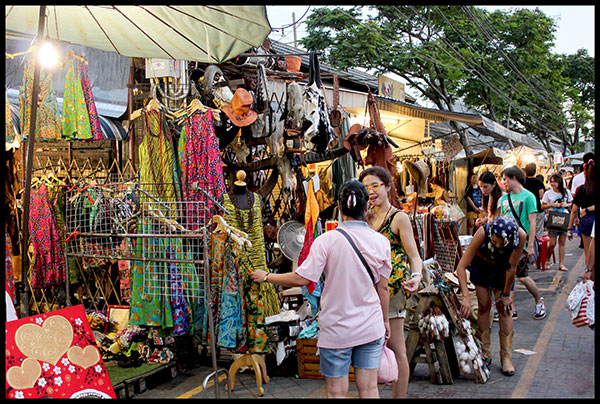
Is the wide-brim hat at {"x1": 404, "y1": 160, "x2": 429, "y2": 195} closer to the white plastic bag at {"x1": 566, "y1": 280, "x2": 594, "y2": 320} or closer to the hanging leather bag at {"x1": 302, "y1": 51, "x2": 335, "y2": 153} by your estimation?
the hanging leather bag at {"x1": 302, "y1": 51, "x2": 335, "y2": 153}

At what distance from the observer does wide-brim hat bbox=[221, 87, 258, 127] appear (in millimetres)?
5969

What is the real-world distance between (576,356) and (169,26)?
540 centimetres

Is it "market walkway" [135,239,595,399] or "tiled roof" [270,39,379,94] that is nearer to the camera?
"market walkway" [135,239,595,399]

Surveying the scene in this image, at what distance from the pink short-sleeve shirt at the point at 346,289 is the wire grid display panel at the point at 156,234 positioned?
1621mm

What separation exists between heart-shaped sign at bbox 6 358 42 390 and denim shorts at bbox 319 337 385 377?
2.00 m

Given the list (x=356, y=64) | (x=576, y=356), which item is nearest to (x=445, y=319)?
(x=576, y=356)

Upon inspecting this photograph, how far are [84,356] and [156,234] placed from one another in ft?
4.21

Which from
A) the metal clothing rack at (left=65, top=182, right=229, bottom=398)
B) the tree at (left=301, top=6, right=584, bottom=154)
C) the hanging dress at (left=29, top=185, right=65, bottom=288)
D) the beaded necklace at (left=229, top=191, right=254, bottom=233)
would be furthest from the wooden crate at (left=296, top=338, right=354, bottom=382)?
the tree at (left=301, top=6, right=584, bottom=154)

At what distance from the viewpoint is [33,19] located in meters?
4.66

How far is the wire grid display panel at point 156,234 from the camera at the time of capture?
16.9ft

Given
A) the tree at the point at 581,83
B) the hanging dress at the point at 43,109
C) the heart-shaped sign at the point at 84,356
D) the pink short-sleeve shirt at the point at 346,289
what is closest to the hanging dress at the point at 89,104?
the hanging dress at the point at 43,109

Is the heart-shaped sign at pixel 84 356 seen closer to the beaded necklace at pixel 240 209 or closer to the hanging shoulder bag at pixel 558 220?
the beaded necklace at pixel 240 209

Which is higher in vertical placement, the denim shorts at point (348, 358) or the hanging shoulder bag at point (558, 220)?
the hanging shoulder bag at point (558, 220)

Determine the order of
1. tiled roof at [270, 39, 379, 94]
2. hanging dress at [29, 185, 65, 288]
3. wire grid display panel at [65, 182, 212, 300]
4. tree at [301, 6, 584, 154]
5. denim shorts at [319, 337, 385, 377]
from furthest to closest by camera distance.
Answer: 1. tree at [301, 6, 584, 154]
2. tiled roof at [270, 39, 379, 94]
3. hanging dress at [29, 185, 65, 288]
4. wire grid display panel at [65, 182, 212, 300]
5. denim shorts at [319, 337, 385, 377]
